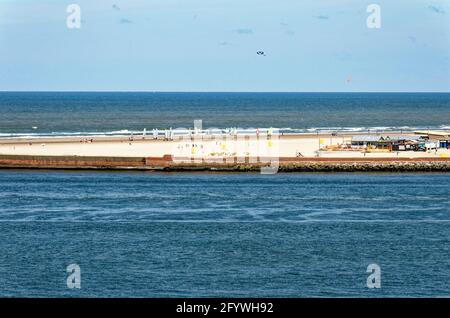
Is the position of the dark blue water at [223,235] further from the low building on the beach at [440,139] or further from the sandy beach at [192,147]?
the low building on the beach at [440,139]

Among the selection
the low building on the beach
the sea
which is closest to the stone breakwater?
the sea

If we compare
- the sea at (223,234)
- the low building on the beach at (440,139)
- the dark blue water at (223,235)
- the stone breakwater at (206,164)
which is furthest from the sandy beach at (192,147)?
the dark blue water at (223,235)

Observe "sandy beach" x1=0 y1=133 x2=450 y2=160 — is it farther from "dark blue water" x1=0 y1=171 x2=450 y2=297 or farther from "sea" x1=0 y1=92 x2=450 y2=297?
"dark blue water" x1=0 y1=171 x2=450 y2=297

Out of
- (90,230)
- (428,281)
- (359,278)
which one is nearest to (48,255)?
(90,230)

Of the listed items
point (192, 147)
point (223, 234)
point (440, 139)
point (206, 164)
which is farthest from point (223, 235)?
point (440, 139)
